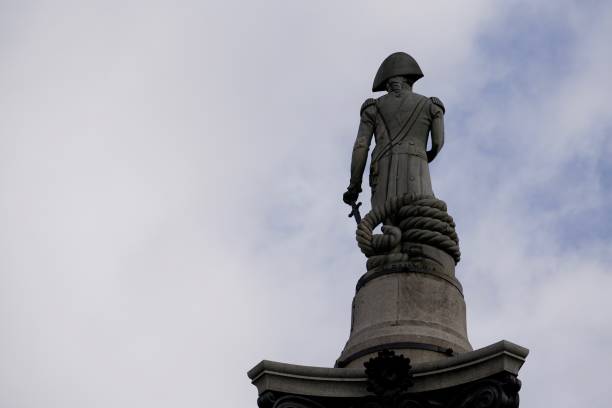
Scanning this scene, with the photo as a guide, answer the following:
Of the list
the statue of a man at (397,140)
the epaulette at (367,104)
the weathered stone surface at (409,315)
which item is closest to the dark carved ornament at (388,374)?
the weathered stone surface at (409,315)

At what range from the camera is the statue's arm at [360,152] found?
15688 mm

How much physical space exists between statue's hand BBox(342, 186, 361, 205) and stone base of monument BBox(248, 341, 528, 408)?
3.32 metres

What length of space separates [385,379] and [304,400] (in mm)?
887

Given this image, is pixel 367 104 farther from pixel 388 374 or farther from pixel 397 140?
pixel 388 374

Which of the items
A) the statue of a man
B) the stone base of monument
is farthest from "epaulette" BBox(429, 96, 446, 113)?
the stone base of monument

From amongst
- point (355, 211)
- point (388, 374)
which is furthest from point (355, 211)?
point (388, 374)

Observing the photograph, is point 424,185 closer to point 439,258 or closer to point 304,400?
point 439,258

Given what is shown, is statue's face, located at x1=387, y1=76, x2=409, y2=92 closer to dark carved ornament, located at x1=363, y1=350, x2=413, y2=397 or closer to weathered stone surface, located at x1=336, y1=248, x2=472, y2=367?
weathered stone surface, located at x1=336, y1=248, x2=472, y2=367

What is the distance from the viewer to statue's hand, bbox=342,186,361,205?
619 inches

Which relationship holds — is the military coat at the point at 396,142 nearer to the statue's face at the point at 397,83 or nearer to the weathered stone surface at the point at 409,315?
the statue's face at the point at 397,83

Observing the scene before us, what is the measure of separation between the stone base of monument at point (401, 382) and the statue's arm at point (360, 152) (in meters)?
3.35

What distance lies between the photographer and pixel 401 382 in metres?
12.4

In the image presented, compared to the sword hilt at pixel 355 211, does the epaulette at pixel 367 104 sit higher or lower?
higher

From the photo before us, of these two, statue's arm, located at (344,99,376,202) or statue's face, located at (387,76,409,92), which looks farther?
→ statue's face, located at (387,76,409,92)
